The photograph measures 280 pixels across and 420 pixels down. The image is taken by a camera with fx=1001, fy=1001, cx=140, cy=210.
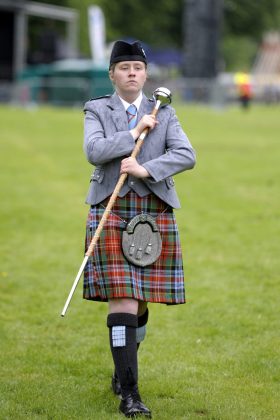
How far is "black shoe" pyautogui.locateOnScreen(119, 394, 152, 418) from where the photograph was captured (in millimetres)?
4977

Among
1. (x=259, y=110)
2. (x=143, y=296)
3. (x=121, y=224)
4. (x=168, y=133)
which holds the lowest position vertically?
(x=143, y=296)

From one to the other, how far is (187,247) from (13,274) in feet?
7.19

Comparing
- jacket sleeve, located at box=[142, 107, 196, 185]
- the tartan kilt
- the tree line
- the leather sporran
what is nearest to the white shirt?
jacket sleeve, located at box=[142, 107, 196, 185]

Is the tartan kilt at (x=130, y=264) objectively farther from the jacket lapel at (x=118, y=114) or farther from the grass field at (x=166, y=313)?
the grass field at (x=166, y=313)

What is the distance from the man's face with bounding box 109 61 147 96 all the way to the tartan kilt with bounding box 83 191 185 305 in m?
0.54

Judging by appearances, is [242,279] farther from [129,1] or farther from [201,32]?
[129,1]

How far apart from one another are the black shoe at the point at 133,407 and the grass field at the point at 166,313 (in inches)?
2.6

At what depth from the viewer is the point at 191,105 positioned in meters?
37.5

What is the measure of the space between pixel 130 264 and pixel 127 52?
1076 mm

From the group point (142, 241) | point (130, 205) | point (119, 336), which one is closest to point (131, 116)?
point (130, 205)

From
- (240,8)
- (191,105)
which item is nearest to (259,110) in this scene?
(191,105)

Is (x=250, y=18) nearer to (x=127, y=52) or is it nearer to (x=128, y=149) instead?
(x=127, y=52)

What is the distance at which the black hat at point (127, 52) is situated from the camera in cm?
508

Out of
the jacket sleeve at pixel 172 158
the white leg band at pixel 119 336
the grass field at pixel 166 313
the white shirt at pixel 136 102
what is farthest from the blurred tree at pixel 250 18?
the white leg band at pixel 119 336
